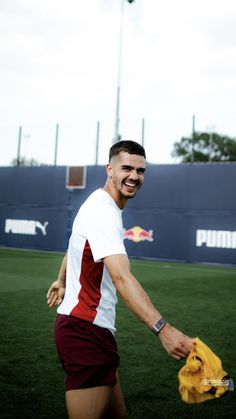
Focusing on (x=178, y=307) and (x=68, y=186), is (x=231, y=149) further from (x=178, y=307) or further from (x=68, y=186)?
(x=178, y=307)

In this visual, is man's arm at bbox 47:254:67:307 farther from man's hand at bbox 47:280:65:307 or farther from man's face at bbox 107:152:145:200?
man's face at bbox 107:152:145:200

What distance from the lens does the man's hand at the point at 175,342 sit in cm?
221

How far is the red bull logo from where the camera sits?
21.0 metres

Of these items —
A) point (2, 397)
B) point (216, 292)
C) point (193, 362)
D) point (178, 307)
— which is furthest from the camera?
point (216, 292)

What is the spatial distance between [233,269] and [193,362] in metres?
16.3

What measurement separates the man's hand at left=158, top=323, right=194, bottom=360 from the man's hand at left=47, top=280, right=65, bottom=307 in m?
1.15

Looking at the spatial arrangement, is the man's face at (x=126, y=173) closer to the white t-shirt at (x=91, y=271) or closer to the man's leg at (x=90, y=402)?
the white t-shirt at (x=91, y=271)

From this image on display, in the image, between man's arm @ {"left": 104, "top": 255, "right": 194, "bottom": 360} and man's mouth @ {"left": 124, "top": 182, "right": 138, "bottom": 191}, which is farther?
man's mouth @ {"left": 124, "top": 182, "right": 138, "bottom": 191}

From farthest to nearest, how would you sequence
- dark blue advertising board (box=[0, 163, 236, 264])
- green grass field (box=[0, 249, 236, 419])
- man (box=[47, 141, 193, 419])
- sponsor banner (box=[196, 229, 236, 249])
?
dark blue advertising board (box=[0, 163, 236, 264]) → sponsor banner (box=[196, 229, 236, 249]) → green grass field (box=[0, 249, 236, 419]) → man (box=[47, 141, 193, 419])

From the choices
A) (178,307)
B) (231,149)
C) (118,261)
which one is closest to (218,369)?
(118,261)

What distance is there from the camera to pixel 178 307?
9.06m

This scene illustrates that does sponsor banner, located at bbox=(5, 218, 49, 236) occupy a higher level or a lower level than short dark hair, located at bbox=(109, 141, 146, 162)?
lower

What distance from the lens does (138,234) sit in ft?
69.6

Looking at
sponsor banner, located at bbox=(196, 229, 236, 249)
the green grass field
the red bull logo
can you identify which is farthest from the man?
the red bull logo
